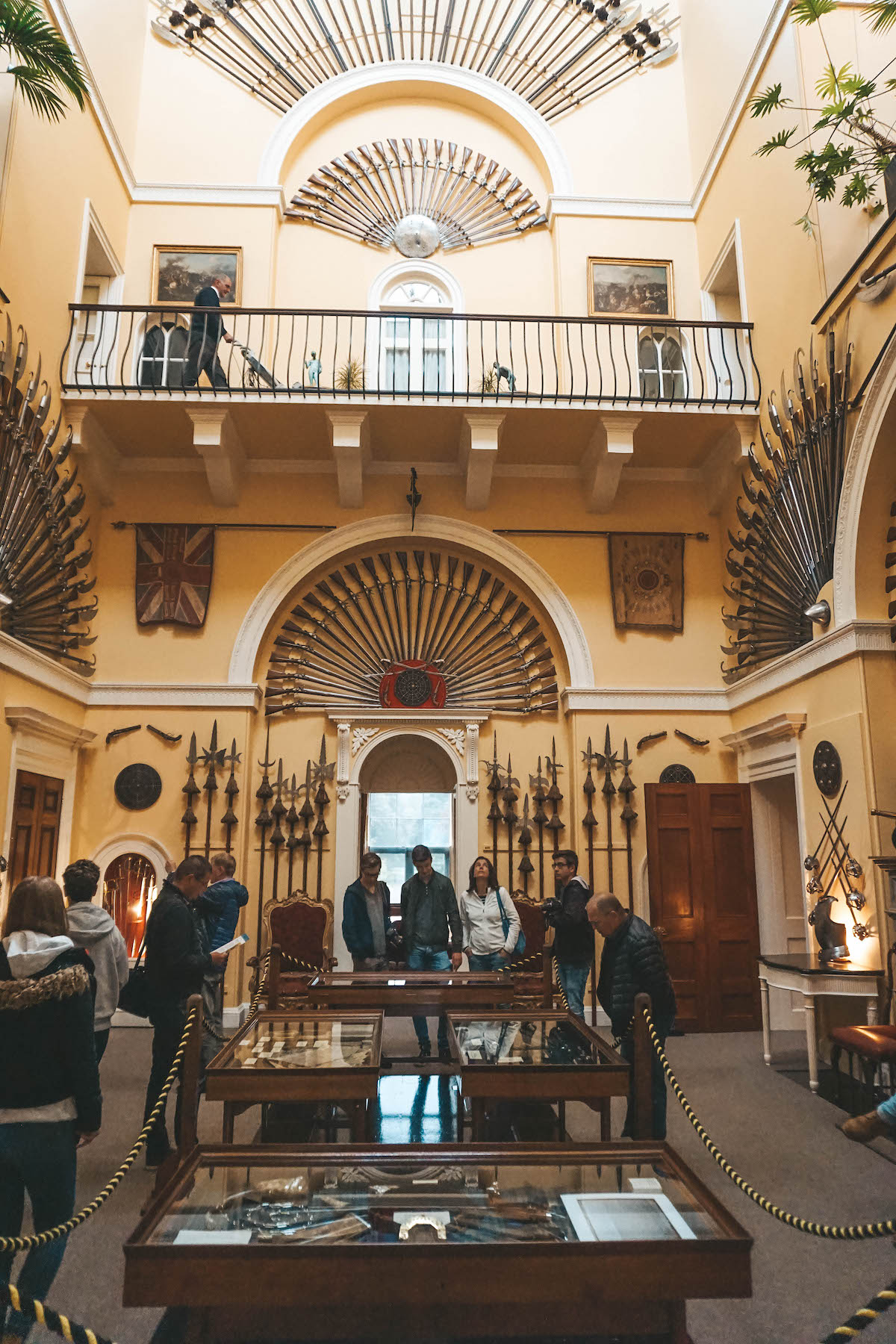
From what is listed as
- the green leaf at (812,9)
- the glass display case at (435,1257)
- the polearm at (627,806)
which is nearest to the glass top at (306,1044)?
the glass display case at (435,1257)

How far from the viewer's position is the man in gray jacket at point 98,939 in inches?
167

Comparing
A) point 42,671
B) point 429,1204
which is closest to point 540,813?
point 42,671

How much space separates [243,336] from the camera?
9.55m

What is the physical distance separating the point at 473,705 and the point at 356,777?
4.61ft

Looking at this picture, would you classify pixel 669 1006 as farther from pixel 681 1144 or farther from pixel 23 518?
pixel 23 518

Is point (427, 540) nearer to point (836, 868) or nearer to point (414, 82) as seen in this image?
point (836, 868)

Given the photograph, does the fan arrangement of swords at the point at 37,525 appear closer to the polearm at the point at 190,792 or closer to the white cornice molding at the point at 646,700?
the polearm at the point at 190,792

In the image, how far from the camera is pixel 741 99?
8.87m

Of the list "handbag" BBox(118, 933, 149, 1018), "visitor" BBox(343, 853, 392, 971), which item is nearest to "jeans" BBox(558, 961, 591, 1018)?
"visitor" BBox(343, 853, 392, 971)

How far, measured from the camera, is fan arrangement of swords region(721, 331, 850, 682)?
6840mm

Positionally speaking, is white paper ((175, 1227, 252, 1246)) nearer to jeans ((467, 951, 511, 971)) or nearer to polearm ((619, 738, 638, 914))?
jeans ((467, 951, 511, 971))

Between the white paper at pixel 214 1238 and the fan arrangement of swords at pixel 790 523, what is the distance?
19.4 ft

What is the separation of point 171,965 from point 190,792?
4393mm

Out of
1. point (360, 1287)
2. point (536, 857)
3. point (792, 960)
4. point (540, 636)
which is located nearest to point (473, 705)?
point (540, 636)
